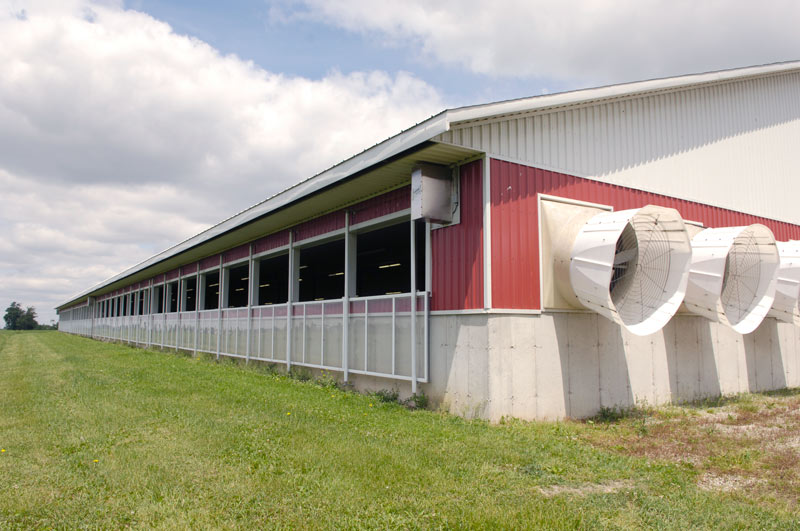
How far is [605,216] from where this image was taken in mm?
9086

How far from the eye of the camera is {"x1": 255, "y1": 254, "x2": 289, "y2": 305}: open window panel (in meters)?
23.8

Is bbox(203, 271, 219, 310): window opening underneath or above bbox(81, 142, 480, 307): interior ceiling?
underneath

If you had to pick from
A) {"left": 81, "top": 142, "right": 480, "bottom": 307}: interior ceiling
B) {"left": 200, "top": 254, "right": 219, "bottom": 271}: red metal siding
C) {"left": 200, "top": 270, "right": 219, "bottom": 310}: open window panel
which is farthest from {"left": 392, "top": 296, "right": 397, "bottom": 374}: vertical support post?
{"left": 200, "top": 270, "right": 219, "bottom": 310}: open window panel

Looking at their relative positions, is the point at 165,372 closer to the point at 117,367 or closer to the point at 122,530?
the point at 117,367

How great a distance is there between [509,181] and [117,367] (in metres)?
13.2

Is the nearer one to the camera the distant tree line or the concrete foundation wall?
the concrete foundation wall

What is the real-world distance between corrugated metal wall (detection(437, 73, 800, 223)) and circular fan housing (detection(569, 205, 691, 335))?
1.71 meters

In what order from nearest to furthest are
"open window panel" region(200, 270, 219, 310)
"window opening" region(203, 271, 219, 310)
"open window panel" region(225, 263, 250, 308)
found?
"open window panel" region(225, 263, 250, 308) < "open window panel" region(200, 270, 219, 310) < "window opening" region(203, 271, 219, 310)

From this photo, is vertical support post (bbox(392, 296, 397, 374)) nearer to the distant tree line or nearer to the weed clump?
the weed clump

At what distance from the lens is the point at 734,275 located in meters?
11.6

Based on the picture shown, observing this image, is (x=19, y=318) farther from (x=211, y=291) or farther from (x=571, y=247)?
(x=571, y=247)

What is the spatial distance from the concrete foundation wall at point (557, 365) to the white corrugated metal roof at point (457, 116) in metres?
2.88

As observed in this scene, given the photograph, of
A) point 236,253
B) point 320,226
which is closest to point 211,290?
point 236,253

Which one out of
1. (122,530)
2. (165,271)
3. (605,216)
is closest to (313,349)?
(605,216)
